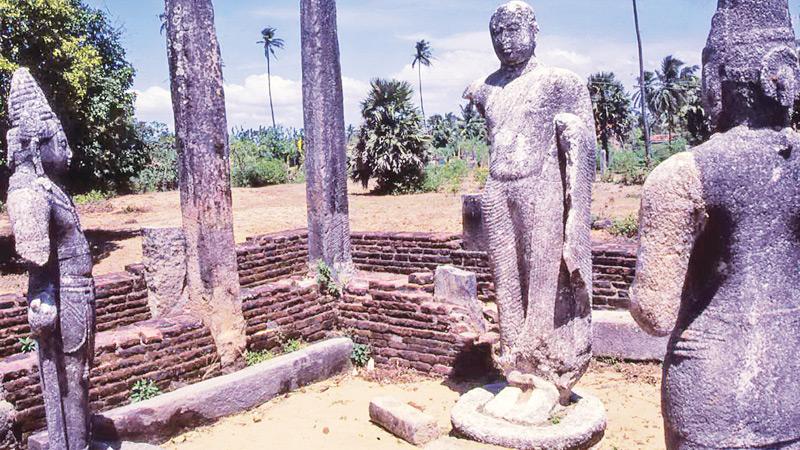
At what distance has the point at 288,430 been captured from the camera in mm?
5539

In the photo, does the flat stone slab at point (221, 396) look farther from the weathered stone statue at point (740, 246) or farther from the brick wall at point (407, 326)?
the weathered stone statue at point (740, 246)

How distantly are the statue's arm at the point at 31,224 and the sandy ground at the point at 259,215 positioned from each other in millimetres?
7871

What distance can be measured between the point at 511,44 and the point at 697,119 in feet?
93.9

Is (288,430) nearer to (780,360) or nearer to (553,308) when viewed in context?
(553,308)

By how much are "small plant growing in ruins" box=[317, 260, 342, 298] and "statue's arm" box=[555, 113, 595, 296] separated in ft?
11.9

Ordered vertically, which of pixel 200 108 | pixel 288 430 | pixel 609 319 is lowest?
pixel 288 430

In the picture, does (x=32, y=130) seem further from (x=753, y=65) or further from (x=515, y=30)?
(x=753, y=65)

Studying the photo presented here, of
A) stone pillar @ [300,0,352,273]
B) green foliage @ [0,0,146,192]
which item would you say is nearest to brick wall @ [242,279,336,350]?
stone pillar @ [300,0,352,273]

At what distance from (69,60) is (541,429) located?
9658mm

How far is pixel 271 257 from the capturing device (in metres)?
9.56

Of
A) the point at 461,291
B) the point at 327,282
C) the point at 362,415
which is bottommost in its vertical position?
the point at 362,415

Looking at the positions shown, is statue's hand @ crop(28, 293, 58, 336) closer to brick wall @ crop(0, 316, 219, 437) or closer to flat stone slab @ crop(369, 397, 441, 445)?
brick wall @ crop(0, 316, 219, 437)

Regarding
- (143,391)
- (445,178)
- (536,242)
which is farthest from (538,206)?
(445,178)

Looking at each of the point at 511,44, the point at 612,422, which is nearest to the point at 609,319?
the point at 612,422
